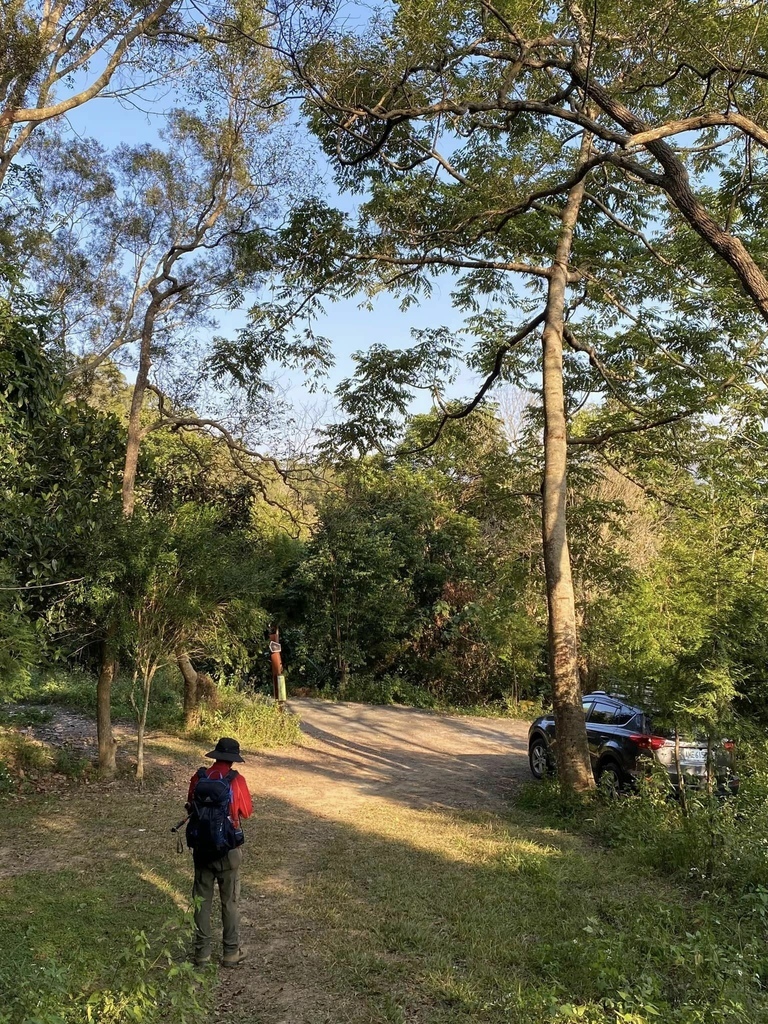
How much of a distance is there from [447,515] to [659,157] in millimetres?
17170

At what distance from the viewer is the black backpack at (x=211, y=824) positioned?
4691mm

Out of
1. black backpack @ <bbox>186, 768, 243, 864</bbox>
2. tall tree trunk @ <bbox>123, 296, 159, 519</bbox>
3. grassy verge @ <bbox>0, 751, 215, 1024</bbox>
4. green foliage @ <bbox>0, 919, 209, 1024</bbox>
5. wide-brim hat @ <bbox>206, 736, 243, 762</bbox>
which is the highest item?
tall tree trunk @ <bbox>123, 296, 159, 519</bbox>

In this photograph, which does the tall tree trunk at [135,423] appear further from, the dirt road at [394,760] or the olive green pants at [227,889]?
the olive green pants at [227,889]

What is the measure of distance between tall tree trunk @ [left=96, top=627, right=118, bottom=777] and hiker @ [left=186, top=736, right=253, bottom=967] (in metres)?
5.27

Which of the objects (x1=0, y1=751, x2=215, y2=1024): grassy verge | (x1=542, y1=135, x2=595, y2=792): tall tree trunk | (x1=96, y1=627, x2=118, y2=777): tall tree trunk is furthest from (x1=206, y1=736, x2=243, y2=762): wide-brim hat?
(x1=542, y1=135, x2=595, y2=792): tall tree trunk

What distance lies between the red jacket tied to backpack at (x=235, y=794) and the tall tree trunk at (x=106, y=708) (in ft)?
16.9

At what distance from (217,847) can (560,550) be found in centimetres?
657

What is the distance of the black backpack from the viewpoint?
4691 mm

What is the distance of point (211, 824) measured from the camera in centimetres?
471

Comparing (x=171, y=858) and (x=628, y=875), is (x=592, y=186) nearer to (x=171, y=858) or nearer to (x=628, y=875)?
(x=628, y=875)

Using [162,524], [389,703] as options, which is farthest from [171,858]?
[389,703]

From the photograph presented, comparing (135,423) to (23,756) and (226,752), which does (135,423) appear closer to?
(23,756)

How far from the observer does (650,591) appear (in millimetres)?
7973

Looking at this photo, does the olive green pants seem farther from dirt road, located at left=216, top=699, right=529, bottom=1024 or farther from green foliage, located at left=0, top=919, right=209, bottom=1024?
green foliage, located at left=0, top=919, right=209, bottom=1024
